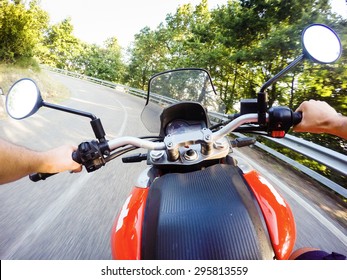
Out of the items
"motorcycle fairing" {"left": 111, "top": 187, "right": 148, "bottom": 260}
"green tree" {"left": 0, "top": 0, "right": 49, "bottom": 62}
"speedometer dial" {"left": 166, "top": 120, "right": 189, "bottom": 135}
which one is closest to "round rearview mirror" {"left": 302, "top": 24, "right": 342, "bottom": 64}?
"speedometer dial" {"left": 166, "top": 120, "right": 189, "bottom": 135}

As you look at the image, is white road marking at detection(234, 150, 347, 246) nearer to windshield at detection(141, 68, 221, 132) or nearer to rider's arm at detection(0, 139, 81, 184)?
windshield at detection(141, 68, 221, 132)

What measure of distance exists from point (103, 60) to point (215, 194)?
43541 mm

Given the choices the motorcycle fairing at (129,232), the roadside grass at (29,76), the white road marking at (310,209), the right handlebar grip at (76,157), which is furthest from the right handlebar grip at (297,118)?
the roadside grass at (29,76)

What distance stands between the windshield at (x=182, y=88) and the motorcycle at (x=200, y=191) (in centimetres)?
46

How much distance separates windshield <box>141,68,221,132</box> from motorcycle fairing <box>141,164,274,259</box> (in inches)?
46.8

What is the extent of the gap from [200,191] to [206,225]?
224 millimetres

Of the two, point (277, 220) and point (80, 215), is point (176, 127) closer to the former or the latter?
point (277, 220)

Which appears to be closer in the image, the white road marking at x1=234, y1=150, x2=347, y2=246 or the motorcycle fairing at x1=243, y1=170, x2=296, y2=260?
the motorcycle fairing at x1=243, y1=170, x2=296, y2=260

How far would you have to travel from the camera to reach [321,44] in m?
1.27

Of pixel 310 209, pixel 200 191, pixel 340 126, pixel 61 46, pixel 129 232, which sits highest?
pixel 61 46

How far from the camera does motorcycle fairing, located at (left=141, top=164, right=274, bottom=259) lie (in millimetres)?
848

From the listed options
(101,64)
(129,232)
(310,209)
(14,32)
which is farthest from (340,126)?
(101,64)

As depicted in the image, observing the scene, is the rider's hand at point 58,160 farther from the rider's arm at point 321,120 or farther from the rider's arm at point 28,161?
the rider's arm at point 321,120

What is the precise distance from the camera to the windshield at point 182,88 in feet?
7.25
